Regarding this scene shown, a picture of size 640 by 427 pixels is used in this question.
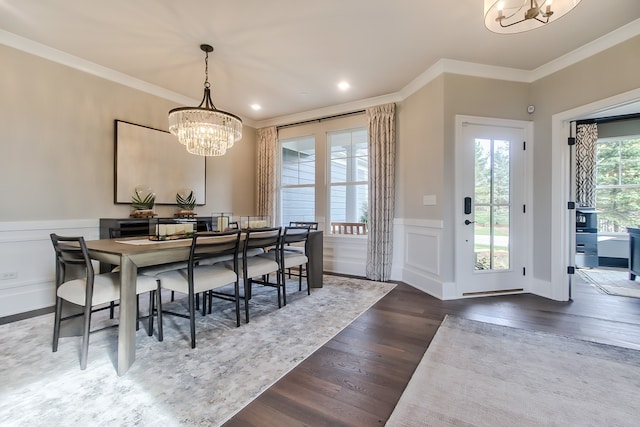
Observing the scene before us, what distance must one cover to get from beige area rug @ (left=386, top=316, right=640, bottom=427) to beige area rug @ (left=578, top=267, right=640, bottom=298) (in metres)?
2.16

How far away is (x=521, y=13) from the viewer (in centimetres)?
204

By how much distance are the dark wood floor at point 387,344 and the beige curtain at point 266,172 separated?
9.39ft

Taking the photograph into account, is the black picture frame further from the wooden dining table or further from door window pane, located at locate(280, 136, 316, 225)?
the wooden dining table

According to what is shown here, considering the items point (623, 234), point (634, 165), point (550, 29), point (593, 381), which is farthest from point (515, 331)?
point (634, 165)

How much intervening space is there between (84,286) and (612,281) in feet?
20.9

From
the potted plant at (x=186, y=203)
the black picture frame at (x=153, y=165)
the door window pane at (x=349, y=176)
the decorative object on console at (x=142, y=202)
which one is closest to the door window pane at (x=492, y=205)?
the door window pane at (x=349, y=176)

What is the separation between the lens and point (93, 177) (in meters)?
3.43

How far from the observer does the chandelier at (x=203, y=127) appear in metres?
2.87

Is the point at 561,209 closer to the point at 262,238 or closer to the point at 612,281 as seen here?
the point at 612,281

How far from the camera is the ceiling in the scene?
2.43 m

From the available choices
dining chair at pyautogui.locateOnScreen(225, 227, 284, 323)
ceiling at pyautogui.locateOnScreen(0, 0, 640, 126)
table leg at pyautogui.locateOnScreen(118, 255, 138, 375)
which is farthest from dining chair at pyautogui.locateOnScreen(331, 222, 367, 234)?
table leg at pyautogui.locateOnScreen(118, 255, 138, 375)

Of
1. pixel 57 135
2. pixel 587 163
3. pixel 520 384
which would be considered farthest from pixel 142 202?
pixel 587 163

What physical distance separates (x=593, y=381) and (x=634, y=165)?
216 inches

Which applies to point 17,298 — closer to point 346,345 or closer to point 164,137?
point 164,137
